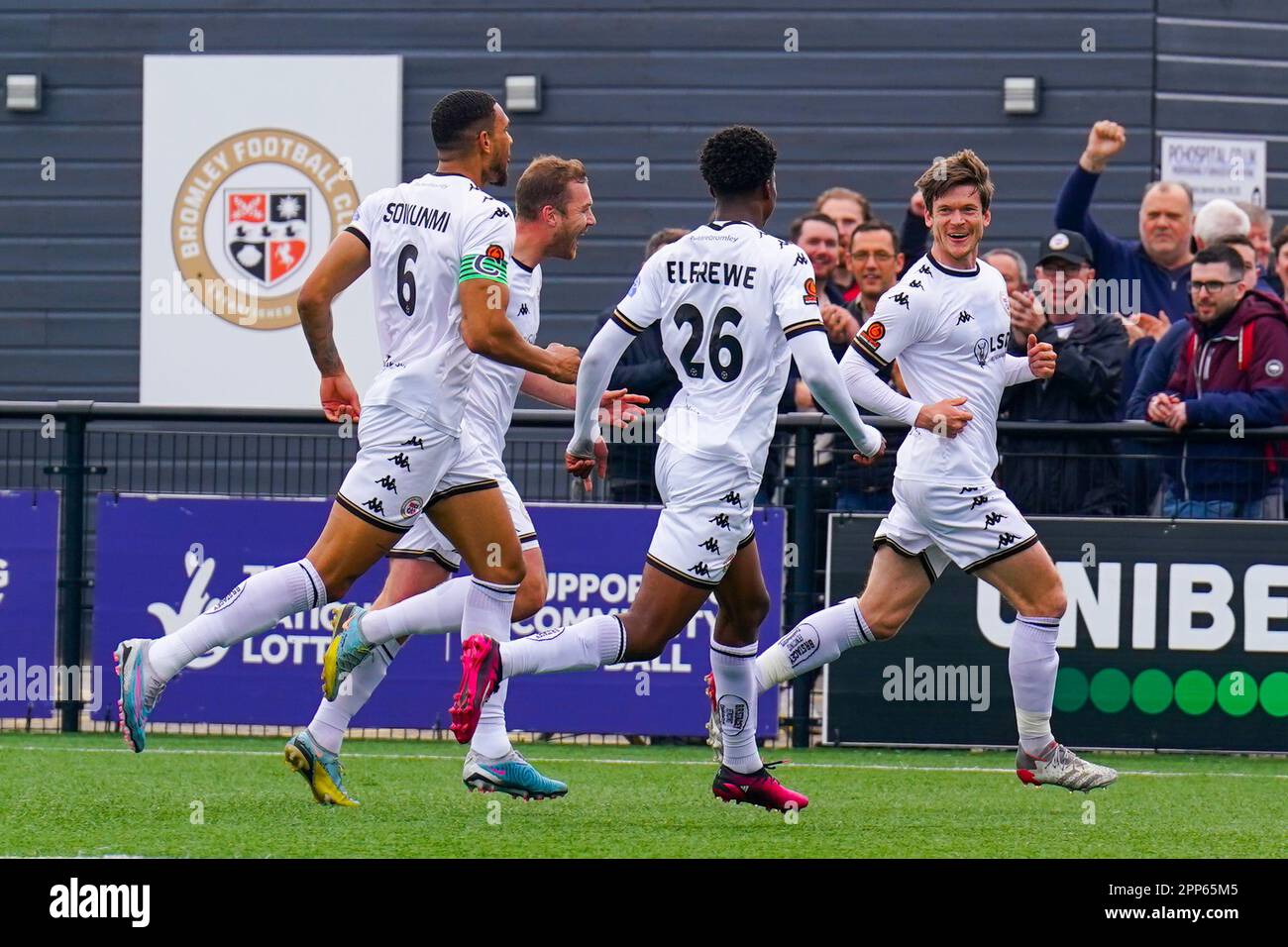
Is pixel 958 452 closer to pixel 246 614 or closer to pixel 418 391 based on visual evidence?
pixel 418 391

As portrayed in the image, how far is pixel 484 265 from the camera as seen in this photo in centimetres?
727

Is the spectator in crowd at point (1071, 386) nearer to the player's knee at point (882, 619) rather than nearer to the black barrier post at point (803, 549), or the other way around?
the black barrier post at point (803, 549)

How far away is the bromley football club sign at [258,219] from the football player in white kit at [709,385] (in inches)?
335

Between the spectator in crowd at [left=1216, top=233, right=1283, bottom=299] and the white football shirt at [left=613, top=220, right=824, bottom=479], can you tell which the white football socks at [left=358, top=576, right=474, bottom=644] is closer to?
the white football shirt at [left=613, top=220, right=824, bottom=479]

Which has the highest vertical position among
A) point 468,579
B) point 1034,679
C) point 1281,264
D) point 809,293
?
point 1281,264

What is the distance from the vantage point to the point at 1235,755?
10.5 m

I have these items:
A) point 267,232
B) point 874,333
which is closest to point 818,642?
point 874,333

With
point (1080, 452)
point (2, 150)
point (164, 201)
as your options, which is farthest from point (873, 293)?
point (2, 150)

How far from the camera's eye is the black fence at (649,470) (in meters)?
10.6

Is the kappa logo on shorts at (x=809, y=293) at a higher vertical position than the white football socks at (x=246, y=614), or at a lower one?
higher

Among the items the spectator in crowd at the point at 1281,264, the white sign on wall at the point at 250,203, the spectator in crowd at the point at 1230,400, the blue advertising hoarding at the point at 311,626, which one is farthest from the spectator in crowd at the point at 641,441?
the white sign on wall at the point at 250,203

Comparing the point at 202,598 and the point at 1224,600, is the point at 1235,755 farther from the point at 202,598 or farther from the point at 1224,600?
the point at 202,598

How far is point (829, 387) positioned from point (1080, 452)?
374 centimetres

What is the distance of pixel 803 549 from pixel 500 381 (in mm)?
2834
